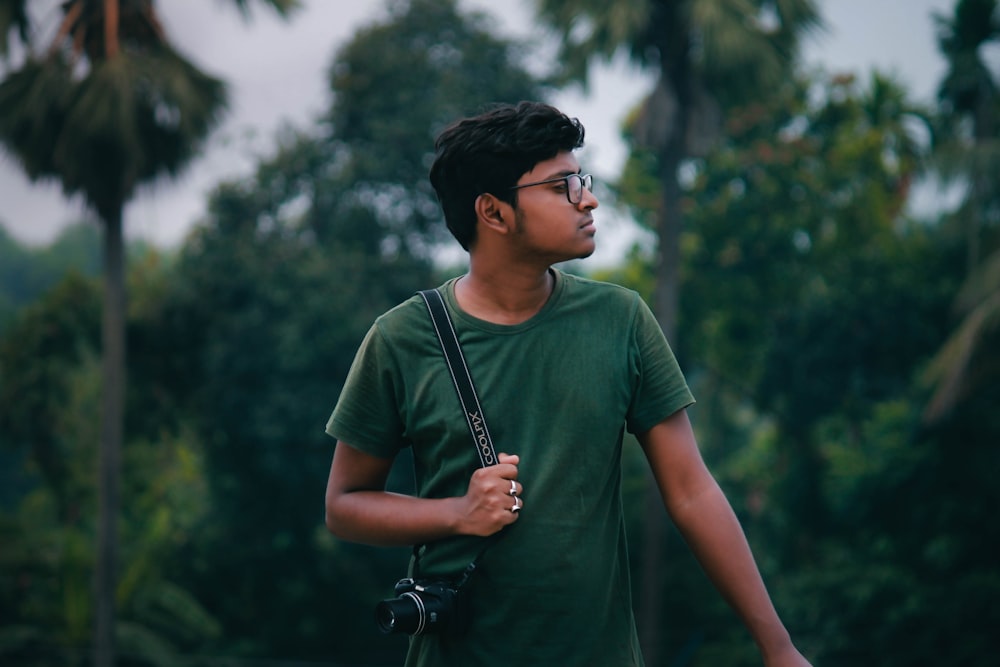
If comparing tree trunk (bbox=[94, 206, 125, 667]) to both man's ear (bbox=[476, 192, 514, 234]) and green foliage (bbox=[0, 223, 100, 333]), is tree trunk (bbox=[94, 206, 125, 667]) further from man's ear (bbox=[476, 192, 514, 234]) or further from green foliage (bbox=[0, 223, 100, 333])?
green foliage (bbox=[0, 223, 100, 333])

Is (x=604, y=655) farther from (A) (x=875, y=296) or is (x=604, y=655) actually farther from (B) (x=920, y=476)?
(A) (x=875, y=296)

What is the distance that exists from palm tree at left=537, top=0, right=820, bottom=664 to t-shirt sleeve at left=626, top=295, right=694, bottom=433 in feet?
46.6

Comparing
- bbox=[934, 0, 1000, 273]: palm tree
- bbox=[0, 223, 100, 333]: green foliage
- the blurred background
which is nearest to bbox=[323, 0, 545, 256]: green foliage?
the blurred background

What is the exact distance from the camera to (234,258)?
1925 centimetres

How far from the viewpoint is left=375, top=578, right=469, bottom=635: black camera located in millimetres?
1823

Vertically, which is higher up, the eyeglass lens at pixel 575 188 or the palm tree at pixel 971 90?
the palm tree at pixel 971 90

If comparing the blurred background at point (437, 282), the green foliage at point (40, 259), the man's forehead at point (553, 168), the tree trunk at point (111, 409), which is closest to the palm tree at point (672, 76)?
the blurred background at point (437, 282)

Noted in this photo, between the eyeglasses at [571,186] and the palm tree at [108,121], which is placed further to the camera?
the palm tree at [108,121]

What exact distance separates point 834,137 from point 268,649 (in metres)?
14.1

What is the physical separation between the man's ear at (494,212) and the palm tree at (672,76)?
14.2m

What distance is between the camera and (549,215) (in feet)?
6.49

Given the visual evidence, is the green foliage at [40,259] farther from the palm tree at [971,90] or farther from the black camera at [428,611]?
the black camera at [428,611]

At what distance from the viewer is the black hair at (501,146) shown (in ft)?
6.42

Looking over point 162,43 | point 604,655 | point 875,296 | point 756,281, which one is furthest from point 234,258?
point 604,655
